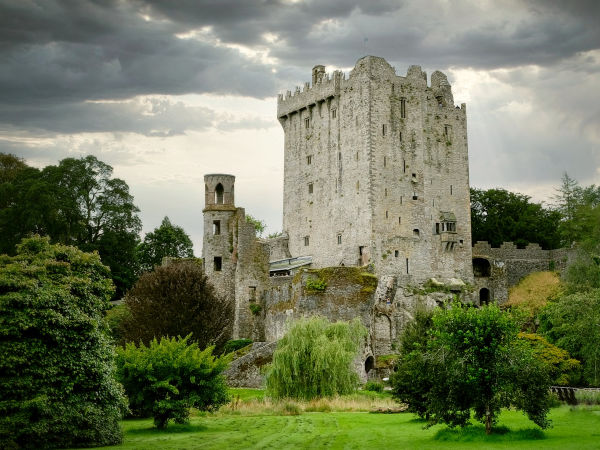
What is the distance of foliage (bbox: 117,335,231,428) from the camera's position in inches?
1056

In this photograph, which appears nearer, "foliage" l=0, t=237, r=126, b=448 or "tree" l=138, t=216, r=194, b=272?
"foliage" l=0, t=237, r=126, b=448

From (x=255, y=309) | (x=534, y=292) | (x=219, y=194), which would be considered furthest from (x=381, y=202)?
(x=255, y=309)

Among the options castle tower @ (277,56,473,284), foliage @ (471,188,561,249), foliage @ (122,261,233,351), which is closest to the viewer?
foliage @ (122,261,233,351)

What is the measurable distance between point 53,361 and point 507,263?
160 feet

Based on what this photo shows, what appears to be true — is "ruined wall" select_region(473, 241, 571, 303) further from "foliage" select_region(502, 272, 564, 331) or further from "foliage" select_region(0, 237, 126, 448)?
"foliage" select_region(0, 237, 126, 448)

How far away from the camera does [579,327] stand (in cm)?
4272

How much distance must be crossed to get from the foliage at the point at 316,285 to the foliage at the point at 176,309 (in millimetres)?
5069

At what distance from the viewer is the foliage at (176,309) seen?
42.7 metres

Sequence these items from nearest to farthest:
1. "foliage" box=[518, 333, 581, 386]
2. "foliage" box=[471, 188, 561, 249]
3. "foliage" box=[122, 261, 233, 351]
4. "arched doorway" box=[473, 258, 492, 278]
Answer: "foliage" box=[518, 333, 581, 386]
"foliage" box=[122, 261, 233, 351]
"arched doorway" box=[473, 258, 492, 278]
"foliage" box=[471, 188, 561, 249]

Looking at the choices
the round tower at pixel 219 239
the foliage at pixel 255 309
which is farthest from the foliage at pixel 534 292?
the round tower at pixel 219 239

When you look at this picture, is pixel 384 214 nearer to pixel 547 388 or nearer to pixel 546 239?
pixel 546 239

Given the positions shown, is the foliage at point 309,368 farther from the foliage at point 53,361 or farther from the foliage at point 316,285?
the foliage at point 53,361

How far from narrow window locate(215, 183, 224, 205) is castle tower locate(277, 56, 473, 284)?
11.8 metres

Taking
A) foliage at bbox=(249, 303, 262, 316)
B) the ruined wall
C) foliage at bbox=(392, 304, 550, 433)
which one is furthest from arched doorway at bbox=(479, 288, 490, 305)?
foliage at bbox=(392, 304, 550, 433)
